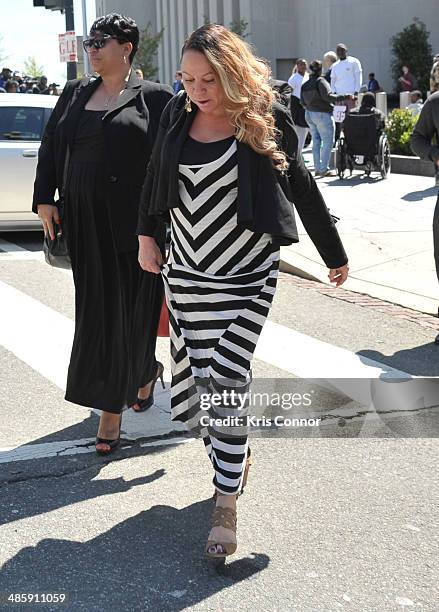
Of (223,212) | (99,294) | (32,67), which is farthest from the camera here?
(32,67)

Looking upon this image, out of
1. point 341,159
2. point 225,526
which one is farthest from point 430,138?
point 341,159

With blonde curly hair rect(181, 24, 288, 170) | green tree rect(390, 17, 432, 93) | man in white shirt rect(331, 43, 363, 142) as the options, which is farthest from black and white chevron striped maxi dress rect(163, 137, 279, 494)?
green tree rect(390, 17, 432, 93)

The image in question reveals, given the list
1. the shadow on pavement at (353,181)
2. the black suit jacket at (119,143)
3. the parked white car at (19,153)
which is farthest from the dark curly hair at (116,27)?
the shadow on pavement at (353,181)

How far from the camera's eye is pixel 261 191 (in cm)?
390

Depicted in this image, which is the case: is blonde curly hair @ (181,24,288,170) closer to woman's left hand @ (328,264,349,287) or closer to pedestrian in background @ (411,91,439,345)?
woman's left hand @ (328,264,349,287)

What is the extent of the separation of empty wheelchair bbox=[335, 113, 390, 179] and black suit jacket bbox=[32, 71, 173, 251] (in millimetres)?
10857

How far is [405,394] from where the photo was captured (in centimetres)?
603

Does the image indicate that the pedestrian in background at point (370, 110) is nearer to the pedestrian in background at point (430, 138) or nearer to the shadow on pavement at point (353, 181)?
the shadow on pavement at point (353, 181)

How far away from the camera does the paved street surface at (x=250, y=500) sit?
3.69 meters

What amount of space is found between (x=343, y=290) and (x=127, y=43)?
4.60m

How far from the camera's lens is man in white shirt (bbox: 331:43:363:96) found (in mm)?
Result: 17891

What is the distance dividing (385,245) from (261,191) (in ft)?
22.7

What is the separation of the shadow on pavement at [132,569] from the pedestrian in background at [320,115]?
12471mm

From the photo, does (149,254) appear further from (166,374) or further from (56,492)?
(166,374)
